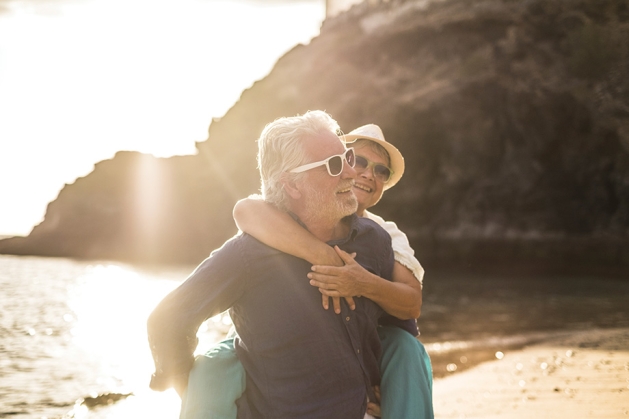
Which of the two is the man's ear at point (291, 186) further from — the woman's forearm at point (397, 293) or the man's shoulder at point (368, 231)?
the woman's forearm at point (397, 293)

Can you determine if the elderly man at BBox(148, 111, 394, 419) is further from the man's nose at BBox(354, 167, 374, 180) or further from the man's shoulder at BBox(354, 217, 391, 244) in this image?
the man's nose at BBox(354, 167, 374, 180)

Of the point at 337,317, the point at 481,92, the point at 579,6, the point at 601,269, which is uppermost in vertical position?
the point at 579,6

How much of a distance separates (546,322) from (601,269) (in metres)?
22.6

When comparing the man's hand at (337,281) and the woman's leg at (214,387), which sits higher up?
the man's hand at (337,281)

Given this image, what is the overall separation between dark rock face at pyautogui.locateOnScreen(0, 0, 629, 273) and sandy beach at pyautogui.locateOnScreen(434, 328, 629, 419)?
98.3 feet

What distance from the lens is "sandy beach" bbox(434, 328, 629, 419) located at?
655 centimetres

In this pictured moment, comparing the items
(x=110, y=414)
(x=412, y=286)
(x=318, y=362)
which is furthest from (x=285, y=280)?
(x=110, y=414)

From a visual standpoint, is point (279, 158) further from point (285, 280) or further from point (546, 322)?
point (546, 322)

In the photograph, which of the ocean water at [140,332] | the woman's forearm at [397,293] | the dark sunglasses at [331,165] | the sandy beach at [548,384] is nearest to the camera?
the dark sunglasses at [331,165]

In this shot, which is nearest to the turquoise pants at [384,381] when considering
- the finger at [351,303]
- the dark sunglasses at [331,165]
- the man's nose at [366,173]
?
the finger at [351,303]

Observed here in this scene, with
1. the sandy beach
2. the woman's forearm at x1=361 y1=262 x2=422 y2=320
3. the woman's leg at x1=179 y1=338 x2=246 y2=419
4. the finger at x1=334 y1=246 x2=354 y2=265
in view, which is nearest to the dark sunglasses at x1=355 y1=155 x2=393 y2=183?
the woman's forearm at x1=361 y1=262 x2=422 y2=320

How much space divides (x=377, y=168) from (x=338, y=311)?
198 cm

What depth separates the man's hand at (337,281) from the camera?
97.1 inches

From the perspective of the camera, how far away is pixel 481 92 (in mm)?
47188
